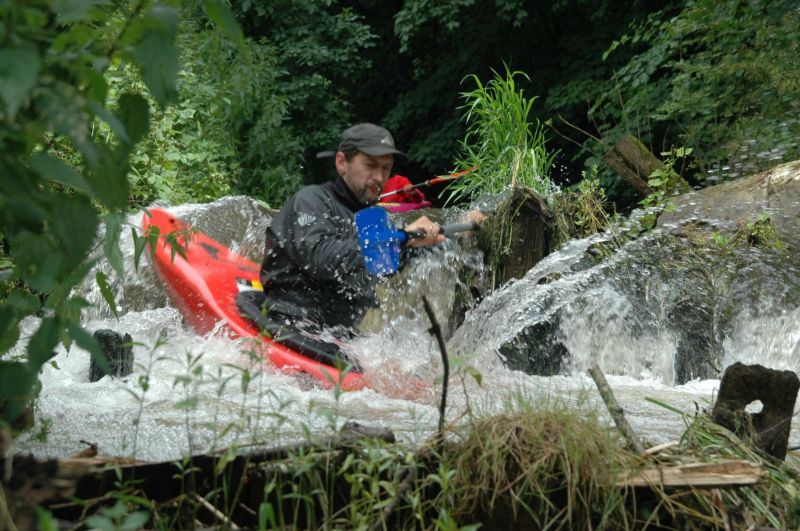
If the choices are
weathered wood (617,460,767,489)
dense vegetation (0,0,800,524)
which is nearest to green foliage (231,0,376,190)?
dense vegetation (0,0,800,524)

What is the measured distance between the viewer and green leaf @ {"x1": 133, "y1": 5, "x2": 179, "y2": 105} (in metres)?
1.43

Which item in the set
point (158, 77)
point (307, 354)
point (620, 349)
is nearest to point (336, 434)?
point (158, 77)

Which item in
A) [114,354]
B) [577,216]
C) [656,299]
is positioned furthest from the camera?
[577,216]

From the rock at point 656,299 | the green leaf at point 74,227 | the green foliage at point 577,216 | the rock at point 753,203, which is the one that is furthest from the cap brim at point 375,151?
the green leaf at point 74,227

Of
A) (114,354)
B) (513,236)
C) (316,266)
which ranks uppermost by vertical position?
(513,236)

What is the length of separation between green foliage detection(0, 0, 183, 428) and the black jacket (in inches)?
118

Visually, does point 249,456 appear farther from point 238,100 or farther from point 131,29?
point 238,100

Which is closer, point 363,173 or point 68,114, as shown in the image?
point 68,114

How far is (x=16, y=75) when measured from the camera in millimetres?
1303

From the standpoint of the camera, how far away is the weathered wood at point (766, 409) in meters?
2.36

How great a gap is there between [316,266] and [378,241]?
30cm

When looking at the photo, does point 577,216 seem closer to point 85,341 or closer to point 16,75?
point 85,341

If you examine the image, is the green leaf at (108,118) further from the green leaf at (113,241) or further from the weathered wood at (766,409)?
the weathered wood at (766,409)

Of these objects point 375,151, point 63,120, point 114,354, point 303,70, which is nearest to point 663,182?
point 375,151
